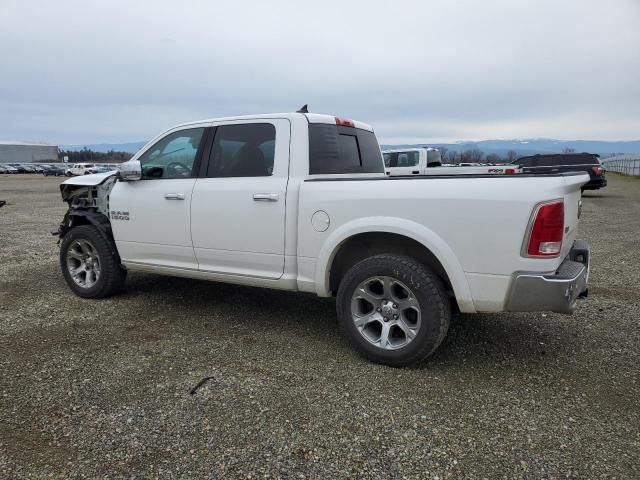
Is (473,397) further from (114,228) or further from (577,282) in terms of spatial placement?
(114,228)

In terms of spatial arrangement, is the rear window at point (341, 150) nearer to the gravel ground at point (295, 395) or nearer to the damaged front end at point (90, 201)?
the gravel ground at point (295, 395)

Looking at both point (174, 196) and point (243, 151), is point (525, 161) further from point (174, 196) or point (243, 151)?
point (174, 196)

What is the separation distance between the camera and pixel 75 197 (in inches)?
223

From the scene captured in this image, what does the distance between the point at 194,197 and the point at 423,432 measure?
283 centimetres

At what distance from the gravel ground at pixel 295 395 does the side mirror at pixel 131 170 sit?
1.36m

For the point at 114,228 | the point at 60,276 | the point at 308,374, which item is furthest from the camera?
the point at 60,276

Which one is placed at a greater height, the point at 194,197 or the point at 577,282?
the point at 194,197

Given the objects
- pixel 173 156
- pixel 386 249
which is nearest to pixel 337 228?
pixel 386 249

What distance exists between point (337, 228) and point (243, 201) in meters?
0.92

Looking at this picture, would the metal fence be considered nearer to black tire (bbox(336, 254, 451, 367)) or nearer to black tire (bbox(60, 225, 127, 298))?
black tire (bbox(336, 254, 451, 367))

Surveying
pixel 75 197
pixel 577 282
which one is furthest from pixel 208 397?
pixel 75 197

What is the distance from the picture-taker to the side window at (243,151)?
4.32m

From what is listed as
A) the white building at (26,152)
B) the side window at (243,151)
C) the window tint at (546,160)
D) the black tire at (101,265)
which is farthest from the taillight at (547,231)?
the white building at (26,152)

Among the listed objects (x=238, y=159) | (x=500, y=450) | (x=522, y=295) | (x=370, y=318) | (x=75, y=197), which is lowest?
(x=500, y=450)
